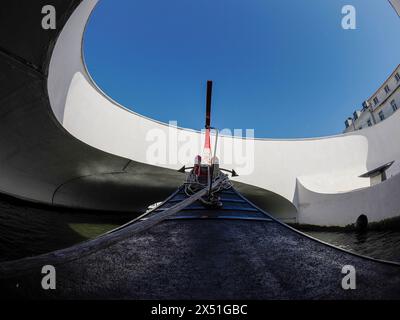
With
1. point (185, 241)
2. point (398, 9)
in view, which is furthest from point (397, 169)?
point (185, 241)

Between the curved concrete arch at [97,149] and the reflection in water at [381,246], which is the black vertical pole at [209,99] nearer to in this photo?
the curved concrete arch at [97,149]

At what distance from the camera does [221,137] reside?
15695 millimetres

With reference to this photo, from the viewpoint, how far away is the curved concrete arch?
594 centimetres

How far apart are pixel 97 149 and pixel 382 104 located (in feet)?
124

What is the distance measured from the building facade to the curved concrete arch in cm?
1601

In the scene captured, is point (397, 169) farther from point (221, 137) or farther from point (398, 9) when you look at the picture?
point (398, 9)

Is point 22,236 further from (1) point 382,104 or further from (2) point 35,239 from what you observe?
(1) point 382,104

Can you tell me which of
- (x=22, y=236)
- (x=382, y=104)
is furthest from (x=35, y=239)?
(x=382, y=104)

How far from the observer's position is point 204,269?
2299 mm

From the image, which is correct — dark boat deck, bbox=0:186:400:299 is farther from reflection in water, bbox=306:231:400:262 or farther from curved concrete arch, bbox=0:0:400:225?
reflection in water, bbox=306:231:400:262

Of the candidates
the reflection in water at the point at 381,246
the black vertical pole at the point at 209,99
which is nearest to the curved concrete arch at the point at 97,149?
the reflection in water at the point at 381,246

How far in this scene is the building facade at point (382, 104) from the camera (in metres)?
30.7

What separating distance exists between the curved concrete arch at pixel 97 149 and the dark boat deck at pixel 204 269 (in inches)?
166

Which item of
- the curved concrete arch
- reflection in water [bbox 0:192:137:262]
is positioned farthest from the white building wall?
reflection in water [bbox 0:192:137:262]
